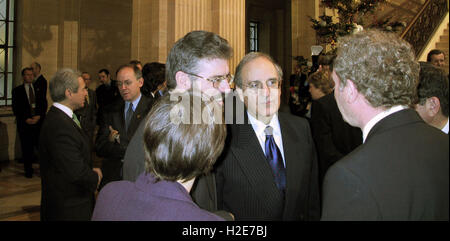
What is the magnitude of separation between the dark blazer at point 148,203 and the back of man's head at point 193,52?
82cm

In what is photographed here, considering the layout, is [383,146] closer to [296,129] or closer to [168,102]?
[168,102]

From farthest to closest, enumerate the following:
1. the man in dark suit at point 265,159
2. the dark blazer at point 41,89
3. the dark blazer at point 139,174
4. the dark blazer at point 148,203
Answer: the dark blazer at point 41,89
the man in dark suit at point 265,159
the dark blazer at point 139,174
the dark blazer at point 148,203

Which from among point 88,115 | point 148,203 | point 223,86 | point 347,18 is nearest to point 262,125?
point 223,86

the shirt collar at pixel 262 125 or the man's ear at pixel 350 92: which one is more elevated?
the man's ear at pixel 350 92

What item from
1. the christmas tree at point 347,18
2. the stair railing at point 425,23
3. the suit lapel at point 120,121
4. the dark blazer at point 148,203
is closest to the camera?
the dark blazer at point 148,203

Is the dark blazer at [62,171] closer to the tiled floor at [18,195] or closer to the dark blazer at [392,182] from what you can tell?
the dark blazer at [392,182]

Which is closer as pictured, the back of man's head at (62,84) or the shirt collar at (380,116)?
the shirt collar at (380,116)

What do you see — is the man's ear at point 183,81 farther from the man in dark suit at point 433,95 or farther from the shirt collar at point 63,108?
the shirt collar at point 63,108

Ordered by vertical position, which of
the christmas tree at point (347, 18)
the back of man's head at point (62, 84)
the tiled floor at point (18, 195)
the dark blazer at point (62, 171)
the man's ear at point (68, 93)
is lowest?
Answer: the tiled floor at point (18, 195)

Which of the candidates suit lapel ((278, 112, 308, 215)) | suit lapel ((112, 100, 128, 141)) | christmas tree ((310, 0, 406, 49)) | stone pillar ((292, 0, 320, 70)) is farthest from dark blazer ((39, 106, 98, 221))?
stone pillar ((292, 0, 320, 70))

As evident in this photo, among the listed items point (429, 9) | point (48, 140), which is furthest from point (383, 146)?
point (429, 9)

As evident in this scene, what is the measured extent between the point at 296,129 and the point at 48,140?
6.26ft

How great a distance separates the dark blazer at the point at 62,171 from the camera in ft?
9.29

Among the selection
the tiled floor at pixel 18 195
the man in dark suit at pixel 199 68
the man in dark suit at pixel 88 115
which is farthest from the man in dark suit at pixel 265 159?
the man in dark suit at pixel 88 115
